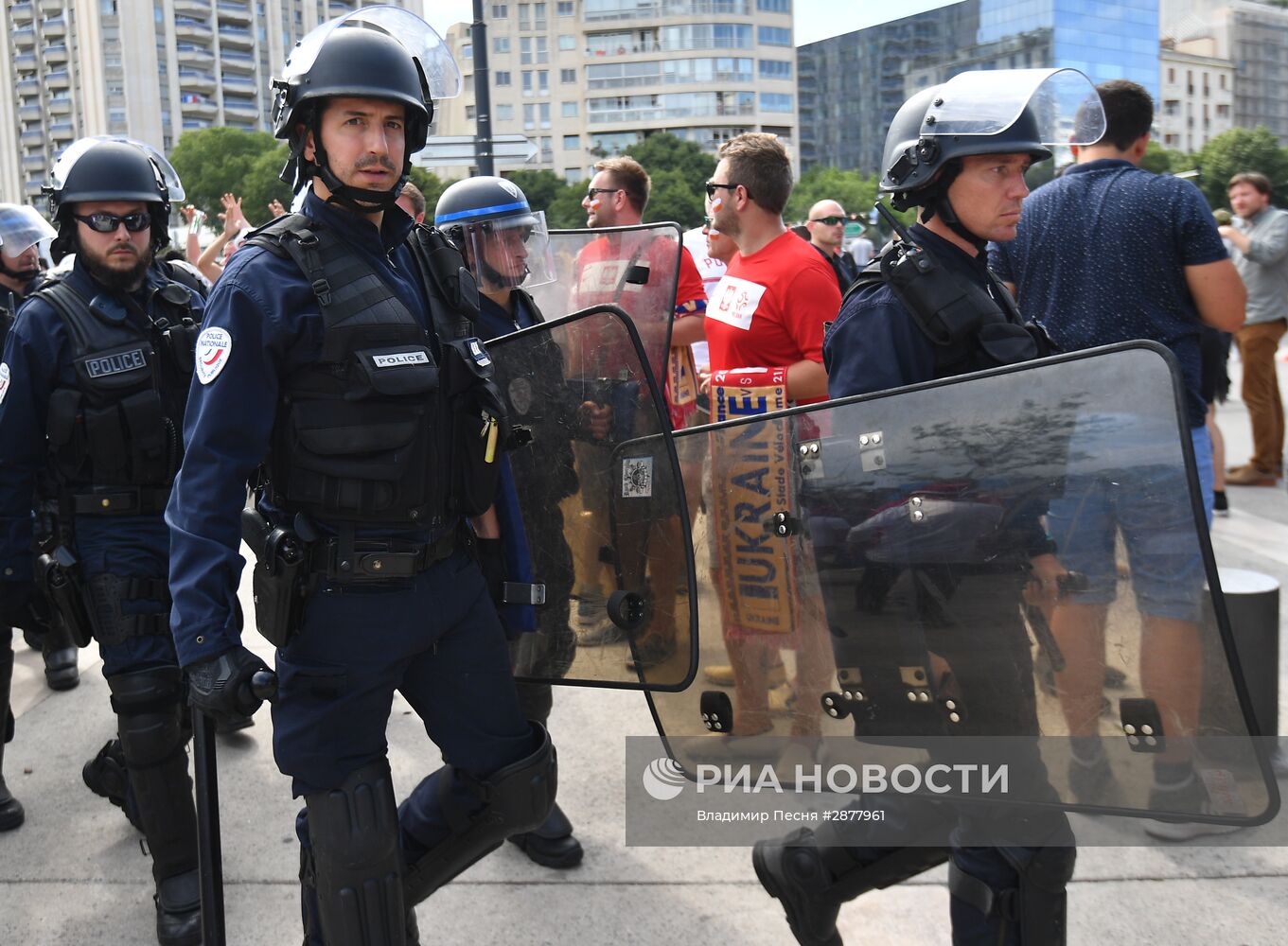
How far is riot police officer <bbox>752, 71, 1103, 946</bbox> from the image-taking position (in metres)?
2.25

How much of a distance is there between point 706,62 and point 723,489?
111892mm

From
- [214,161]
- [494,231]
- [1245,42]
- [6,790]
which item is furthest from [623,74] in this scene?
[6,790]

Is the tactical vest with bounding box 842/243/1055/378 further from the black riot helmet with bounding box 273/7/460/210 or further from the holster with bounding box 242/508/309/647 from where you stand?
the holster with bounding box 242/508/309/647

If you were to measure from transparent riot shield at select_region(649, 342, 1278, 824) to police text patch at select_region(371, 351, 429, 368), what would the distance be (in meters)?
0.59

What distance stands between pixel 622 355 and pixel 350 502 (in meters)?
0.68

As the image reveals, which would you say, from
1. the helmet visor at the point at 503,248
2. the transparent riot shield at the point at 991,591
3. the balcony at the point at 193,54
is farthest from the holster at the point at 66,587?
the balcony at the point at 193,54

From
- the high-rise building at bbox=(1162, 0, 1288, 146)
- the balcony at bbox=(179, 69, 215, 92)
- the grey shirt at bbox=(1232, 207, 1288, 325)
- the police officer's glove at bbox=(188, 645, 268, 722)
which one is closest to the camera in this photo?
the police officer's glove at bbox=(188, 645, 268, 722)

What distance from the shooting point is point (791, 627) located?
2.38 m

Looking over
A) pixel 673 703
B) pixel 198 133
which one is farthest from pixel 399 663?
pixel 198 133

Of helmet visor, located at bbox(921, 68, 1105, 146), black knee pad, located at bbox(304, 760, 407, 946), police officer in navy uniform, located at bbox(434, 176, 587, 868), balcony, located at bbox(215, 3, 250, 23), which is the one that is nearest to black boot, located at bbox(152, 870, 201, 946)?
black knee pad, located at bbox(304, 760, 407, 946)

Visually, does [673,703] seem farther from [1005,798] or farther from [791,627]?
[1005,798]

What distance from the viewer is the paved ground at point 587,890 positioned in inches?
114

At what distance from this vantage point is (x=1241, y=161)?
2827 inches

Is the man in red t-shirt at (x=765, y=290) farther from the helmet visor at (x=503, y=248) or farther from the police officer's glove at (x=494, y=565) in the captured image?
the police officer's glove at (x=494, y=565)
